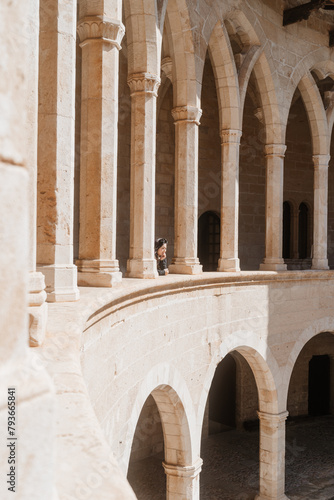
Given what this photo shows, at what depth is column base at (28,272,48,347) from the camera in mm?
2684

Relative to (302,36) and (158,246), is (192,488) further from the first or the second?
(302,36)

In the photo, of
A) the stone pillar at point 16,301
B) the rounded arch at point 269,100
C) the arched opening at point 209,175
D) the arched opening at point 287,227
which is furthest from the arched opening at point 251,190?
the stone pillar at point 16,301

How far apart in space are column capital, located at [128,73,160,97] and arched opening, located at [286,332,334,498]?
775 cm

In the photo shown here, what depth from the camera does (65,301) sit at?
13.3 ft

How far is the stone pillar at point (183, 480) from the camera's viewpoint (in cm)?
721

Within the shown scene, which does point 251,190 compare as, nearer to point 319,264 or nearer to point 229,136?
point 319,264

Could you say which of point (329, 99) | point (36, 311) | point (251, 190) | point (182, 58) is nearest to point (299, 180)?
point (251, 190)

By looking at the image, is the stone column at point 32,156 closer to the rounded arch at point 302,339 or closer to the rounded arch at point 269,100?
the rounded arch at point 269,100

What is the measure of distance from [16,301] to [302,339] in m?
9.45

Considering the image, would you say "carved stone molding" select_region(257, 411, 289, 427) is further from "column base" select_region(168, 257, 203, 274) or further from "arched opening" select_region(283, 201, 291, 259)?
"arched opening" select_region(283, 201, 291, 259)

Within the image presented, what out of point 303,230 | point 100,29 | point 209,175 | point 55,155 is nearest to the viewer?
point 55,155

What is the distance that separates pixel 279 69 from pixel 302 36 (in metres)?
1.07

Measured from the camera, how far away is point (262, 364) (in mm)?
9297

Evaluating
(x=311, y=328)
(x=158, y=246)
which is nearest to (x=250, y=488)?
(x=311, y=328)
